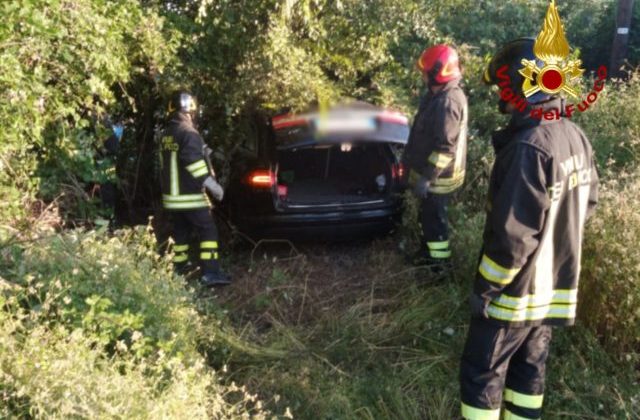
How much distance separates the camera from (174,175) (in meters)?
5.36

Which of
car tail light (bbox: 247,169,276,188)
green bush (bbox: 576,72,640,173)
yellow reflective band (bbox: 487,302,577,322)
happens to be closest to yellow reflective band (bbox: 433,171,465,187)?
car tail light (bbox: 247,169,276,188)

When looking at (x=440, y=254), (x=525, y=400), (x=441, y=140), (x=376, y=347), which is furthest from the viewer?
(x=440, y=254)

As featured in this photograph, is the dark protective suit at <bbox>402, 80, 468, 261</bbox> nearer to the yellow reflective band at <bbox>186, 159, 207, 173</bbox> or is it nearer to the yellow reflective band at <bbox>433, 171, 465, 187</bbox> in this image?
the yellow reflective band at <bbox>433, 171, 465, 187</bbox>

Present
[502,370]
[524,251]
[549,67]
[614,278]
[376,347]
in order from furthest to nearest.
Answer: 1. [376,347]
2. [614,278]
3. [502,370]
4. [549,67]
5. [524,251]

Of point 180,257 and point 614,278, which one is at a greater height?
point 614,278

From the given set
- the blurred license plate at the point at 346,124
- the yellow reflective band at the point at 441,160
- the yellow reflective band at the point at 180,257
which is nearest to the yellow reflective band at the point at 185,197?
the yellow reflective band at the point at 180,257

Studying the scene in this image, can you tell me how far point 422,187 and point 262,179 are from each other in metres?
1.38

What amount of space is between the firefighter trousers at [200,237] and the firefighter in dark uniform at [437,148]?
1.72 m

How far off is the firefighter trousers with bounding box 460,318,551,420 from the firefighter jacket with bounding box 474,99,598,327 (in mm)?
97

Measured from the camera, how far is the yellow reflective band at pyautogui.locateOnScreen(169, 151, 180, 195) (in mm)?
5338

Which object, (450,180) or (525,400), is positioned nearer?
(525,400)

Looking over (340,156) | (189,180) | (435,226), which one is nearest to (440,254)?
(435,226)

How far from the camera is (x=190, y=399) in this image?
8.91 ft

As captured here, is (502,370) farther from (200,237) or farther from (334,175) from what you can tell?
(334,175)
